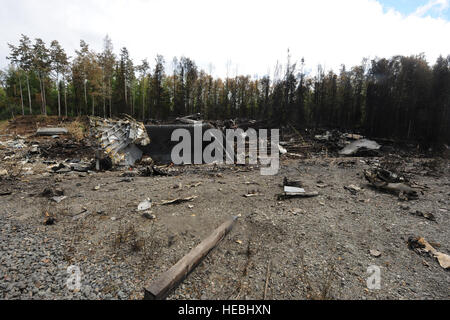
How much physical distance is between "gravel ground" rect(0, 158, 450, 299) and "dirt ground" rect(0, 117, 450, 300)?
15 mm

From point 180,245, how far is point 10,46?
3099 centimetres

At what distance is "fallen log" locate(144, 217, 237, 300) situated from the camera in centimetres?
198

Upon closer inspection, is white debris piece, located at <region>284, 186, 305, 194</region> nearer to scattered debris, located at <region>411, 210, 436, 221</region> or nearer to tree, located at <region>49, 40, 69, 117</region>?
scattered debris, located at <region>411, 210, 436, 221</region>

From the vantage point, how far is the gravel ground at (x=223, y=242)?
88.4 inches

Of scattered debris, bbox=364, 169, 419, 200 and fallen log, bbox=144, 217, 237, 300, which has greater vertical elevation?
scattered debris, bbox=364, 169, 419, 200

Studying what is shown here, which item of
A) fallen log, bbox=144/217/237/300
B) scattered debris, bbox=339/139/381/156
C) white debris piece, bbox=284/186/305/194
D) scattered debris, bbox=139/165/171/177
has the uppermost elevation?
scattered debris, bbox=339/139/381/156

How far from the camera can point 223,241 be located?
3.19 metres

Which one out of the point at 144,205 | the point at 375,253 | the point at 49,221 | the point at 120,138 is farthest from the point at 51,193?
the point at 375,253

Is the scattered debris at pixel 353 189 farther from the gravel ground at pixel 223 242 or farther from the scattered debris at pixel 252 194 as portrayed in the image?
the scattered debris at pixel 252 194

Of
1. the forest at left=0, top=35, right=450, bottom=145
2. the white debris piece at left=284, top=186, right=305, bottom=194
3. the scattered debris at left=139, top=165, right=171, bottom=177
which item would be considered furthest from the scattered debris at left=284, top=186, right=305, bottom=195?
the forest at left=0, top=35, right=450, bottom=145

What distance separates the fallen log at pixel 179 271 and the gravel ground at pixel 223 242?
0.34ft

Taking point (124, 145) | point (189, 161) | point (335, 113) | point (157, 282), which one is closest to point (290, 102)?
point (335, 113)

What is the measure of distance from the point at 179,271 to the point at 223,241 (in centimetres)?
104
